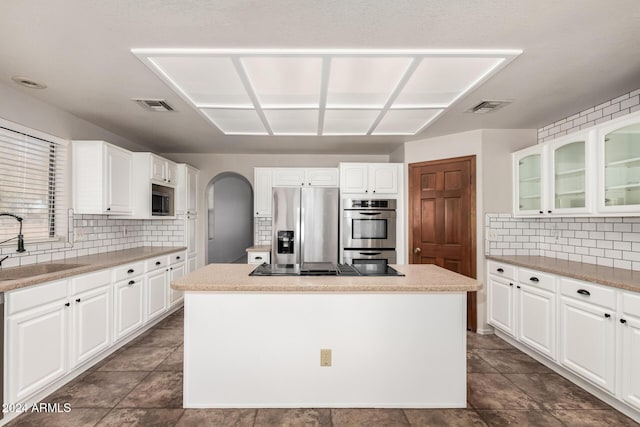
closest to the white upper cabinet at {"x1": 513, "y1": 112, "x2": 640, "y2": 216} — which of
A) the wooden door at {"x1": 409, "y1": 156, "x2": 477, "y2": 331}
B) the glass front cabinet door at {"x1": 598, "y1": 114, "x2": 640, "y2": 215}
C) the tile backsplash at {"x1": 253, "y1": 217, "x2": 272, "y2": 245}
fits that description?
the glass front cabinet door at {"x1": 598, "y1": 114, "x2": 640, "y2": 215}

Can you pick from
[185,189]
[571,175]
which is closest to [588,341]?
[571,175]

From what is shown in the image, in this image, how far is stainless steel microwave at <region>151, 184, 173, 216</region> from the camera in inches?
151

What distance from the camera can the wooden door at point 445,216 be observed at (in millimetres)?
3641

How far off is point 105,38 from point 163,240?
10.6 feet

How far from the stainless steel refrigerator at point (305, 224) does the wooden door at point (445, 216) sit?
104 cm

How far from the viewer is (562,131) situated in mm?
3244

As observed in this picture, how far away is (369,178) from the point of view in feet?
14.1

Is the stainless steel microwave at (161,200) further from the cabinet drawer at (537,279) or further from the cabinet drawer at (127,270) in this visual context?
the cabinet drawer at (537,279)

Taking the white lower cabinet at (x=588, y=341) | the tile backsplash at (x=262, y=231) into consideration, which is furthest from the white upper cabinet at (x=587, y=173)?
the tile backsplash at (x=262, y=231)

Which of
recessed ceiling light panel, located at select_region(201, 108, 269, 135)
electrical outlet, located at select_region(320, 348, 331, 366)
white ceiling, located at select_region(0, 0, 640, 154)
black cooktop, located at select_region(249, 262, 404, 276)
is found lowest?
electrical outlet, located at select_region(320, 348, 331, 366)

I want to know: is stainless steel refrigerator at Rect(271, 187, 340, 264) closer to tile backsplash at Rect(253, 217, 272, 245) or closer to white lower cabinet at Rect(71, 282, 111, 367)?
tile backsplash at Rect(253, 217, 272, 245)

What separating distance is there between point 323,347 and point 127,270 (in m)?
2.18

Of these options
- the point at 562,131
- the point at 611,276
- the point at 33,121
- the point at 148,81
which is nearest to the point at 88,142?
the point at 33,121

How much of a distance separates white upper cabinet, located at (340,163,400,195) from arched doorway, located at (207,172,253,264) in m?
4.11
